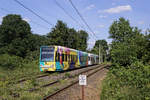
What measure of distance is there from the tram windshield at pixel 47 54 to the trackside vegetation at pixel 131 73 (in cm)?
649

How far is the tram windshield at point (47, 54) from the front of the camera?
771 inches

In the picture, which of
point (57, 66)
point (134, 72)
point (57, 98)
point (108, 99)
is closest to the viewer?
point (108, 99)

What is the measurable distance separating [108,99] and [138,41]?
839 cm

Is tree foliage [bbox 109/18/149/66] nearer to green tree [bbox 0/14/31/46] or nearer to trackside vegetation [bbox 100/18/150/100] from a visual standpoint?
trackside vegetation [bbox 100/18/150/100]

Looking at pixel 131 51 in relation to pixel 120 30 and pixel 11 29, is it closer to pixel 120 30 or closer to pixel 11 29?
pixel 120 30

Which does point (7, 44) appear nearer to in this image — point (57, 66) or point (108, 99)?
point (57, 66)

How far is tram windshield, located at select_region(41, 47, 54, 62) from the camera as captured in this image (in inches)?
771

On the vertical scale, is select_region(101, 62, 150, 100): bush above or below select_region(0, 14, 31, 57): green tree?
below

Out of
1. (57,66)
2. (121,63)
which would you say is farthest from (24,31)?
(121,63)

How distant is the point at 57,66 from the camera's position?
65.2ft

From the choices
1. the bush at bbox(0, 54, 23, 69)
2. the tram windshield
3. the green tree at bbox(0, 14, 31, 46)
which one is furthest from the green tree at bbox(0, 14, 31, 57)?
the tram windshield

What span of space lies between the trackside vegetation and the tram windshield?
6.49m

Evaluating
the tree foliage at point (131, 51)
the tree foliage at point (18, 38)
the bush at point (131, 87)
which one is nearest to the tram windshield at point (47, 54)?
the tree foliage at point (131, 51)

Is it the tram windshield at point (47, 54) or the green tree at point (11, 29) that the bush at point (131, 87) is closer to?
the tram windshield at point (47, 54)
